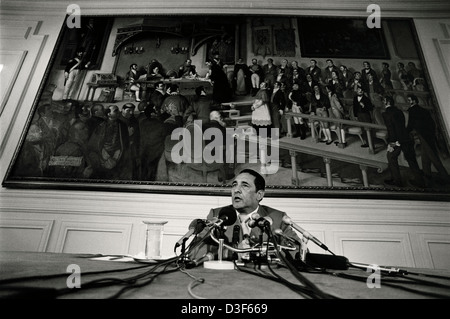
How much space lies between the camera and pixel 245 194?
6.99 feet

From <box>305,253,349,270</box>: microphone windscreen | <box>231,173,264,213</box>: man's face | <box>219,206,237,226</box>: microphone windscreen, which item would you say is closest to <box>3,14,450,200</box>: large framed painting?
<box>231,173,264,213</box>: man's face

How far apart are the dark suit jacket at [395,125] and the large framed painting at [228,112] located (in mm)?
16

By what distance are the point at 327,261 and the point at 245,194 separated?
2.87 feet

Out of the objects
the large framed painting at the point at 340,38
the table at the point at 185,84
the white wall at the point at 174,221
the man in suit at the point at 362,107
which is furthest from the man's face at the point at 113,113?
the man in suit at the point at 362,107

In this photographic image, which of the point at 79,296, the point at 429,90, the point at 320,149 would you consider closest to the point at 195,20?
the point at 320,149

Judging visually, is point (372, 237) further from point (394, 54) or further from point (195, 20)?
point (195, 20)

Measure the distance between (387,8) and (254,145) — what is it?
292 cm

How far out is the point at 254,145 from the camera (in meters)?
2.93

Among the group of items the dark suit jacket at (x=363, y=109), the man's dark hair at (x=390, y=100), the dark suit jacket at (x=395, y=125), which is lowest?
the dark suit jacket at (x=395, y=125)

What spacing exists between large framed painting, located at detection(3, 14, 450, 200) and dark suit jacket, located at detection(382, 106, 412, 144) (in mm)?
16

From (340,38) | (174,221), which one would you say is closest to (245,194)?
(174,221)

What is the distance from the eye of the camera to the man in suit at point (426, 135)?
2754 millimetres
